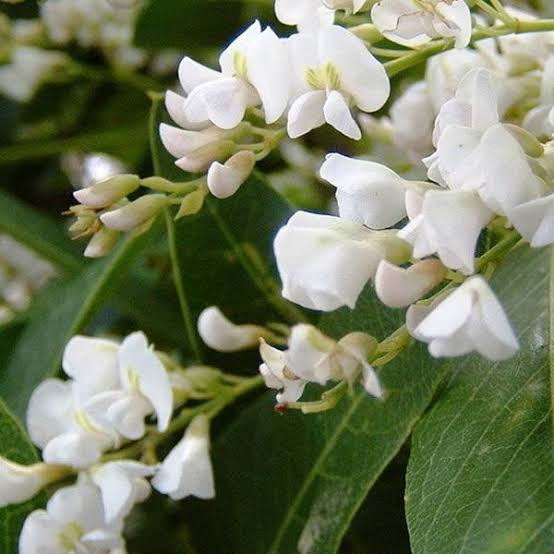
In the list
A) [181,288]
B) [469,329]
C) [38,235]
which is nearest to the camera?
[469,329]

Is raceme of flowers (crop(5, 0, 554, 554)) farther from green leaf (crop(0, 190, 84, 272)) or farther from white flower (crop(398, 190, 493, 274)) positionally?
green leaf (crop(0, 190, 84, 272))

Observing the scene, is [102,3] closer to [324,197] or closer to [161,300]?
[324,197]

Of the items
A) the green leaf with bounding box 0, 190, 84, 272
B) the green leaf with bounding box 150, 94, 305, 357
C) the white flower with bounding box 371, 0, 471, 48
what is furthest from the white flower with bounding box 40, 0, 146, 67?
the white flower with bounding box 371, 0, 471, 48

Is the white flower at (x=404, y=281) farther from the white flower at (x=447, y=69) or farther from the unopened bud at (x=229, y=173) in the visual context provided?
the white flower at (x=447, y=69)

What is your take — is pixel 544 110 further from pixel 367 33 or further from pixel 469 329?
pixel 469 329

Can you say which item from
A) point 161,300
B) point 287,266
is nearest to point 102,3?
point 161,300

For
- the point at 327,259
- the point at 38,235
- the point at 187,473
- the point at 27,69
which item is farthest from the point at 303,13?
the point at 27,69

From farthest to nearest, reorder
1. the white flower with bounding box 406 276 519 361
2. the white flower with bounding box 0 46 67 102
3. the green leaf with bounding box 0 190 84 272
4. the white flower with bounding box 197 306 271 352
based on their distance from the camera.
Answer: the white flower with bounding box 0 46 67 102 < the green leaf with bounding box 0 190 84 272 < the white flower with bounding box 197 306 271 352 < the white flower with bounding box 406 276 519 361
